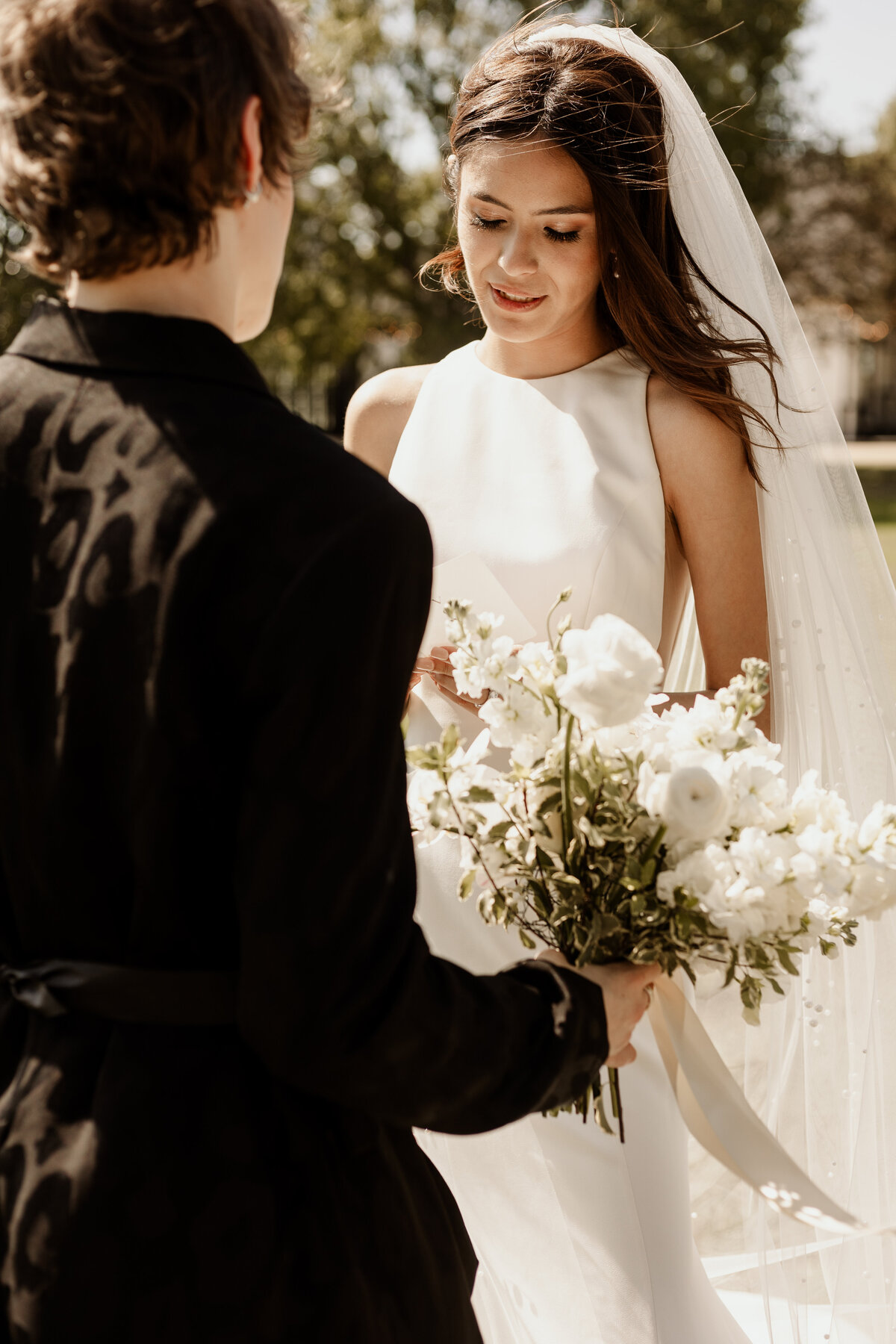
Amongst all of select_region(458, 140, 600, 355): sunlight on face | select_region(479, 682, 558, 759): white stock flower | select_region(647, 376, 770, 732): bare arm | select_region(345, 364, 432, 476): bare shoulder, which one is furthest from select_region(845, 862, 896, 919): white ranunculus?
select_region(345, 364, 432, 476): bare shoulder

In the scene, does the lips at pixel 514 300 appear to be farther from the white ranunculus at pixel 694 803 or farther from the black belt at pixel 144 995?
the black belt at pixel 144 995

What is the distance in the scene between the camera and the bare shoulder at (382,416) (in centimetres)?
331

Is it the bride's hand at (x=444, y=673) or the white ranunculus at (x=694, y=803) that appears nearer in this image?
the white ranunculus at (x=694, y=803)

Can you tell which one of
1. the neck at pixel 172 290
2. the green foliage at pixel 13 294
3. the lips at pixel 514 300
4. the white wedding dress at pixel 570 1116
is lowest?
the white wedding dress at pixel 570 1116

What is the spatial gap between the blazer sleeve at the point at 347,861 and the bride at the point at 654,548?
4.55 feet

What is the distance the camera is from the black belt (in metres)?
1.28

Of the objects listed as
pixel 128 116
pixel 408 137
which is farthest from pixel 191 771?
pixel 408 137

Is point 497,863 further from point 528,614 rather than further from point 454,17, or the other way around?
point 454,17

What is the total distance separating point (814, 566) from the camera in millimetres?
2836

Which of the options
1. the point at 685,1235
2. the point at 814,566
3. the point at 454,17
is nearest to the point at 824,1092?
the point at 685,1235

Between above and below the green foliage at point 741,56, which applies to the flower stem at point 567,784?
below

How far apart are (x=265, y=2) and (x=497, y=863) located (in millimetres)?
1070

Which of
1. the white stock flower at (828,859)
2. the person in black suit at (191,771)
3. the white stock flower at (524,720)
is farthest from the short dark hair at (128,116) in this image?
the white stock flower at (828,859)

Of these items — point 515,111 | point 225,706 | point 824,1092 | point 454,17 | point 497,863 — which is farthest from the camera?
point 454,17
